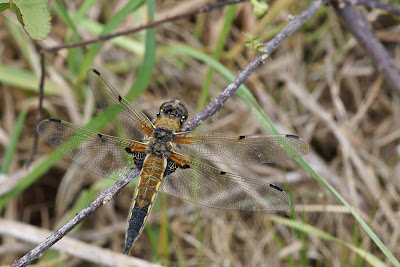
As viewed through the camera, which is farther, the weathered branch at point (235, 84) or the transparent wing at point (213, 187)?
the transparent wing at point (213, 187)

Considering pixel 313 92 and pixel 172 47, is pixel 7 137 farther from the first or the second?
pixel 313 92

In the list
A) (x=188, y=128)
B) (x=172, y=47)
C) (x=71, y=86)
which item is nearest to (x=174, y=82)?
(x=172, y=47)

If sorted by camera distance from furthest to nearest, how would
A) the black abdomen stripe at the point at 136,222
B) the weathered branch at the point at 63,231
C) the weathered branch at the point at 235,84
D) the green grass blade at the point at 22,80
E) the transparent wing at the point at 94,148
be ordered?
the green grass blade at the point at 22,80 → the transparent wing at the point at 94,148 → the black abdomen stripe at the point at 136,222 → the weathered branch at the point at 235,84 → the weathered branch at the point at 63,231

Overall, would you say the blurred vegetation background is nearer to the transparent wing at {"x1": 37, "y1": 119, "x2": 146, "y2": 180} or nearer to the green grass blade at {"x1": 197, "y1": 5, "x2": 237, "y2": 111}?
the green grass blade at {"x1": 197, "y1": 5, "x2": 237, "y2": 111}

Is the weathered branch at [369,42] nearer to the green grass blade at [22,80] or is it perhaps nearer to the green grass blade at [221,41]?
the green grass blade at [221,41]

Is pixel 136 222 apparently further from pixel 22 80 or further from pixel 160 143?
pixel 22 80

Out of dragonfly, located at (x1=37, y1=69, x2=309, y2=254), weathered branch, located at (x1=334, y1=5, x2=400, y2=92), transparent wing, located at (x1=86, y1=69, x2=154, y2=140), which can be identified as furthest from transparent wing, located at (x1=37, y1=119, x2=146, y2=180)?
weathered branch, located at (x1=334, y1=5, x2=400, y2=92)

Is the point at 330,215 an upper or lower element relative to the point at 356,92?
lower

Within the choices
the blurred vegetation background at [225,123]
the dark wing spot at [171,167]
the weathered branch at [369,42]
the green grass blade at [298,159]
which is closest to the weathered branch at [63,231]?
the dark wing spot at [171,167]
